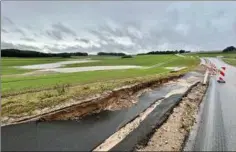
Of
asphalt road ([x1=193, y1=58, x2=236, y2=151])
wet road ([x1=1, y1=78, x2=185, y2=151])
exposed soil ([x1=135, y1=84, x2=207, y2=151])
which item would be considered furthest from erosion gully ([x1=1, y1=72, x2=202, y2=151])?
asphalt road ([x1=193, y1=58, x2=236, y2=151])

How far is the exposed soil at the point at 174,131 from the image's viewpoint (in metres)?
7.33

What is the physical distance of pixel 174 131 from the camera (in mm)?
8750

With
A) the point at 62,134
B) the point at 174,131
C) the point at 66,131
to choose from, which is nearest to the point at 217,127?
the point at 174,131

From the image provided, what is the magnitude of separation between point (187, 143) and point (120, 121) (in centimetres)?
259

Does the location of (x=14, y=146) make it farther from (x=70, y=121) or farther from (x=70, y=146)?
(x=70, y=121)

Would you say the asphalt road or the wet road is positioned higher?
the wet road

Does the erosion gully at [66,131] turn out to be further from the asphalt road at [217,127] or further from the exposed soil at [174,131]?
the asphalt road at [217,127]

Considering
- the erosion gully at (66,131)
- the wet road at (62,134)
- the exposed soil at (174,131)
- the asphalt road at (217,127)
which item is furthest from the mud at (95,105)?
the asphalt road at (217,127)

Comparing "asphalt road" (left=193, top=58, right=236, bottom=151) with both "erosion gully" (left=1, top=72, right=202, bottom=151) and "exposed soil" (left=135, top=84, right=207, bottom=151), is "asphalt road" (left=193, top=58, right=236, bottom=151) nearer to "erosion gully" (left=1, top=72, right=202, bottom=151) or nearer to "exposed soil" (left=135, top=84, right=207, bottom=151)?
"exposed soil" (left=135, top=84, right=207, bottom=151)

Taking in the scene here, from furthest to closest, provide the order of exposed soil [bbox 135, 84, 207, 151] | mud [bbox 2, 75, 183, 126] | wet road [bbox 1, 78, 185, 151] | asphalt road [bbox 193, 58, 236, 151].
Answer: mud [bbox 2, 75, 183, 126]
asphalt road [bbox 193, 58, 236, 151]
exposed soil [bbox 135, 84, 207, 151]
wet road [bbox 1, 78, 185, 151]

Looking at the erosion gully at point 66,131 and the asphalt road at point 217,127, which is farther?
the asphalt road at point 217,127

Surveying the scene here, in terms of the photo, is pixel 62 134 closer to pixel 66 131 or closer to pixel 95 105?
pixel 66 131

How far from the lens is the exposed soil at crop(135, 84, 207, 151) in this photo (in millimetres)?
7332

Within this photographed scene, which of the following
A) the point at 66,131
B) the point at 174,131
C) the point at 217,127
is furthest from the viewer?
the point at 217,127
